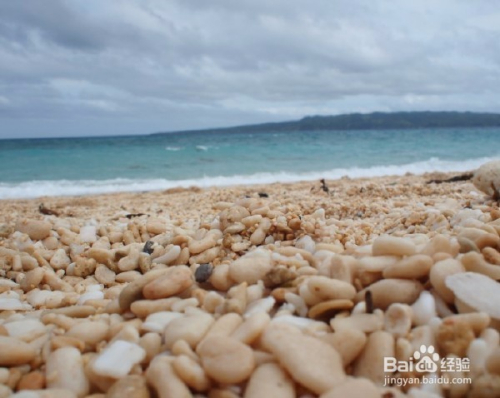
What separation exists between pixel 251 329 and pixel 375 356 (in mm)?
403

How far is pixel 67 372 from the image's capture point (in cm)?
139

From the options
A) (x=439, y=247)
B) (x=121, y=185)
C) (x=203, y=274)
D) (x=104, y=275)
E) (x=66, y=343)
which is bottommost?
(x=121, y=185)

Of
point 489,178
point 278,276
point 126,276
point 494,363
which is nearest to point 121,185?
point 126,276

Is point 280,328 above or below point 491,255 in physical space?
below

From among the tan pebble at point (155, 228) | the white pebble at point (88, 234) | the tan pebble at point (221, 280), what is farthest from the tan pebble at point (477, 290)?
the white pebble at point (88, 234)

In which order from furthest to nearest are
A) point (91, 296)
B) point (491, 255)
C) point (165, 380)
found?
point (91, 296)
point (491, 255)
point (165, 380)

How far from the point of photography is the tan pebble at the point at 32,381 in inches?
53.2

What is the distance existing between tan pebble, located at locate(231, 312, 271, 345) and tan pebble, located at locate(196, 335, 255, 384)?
57mm

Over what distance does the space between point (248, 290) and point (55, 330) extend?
2.51 ft

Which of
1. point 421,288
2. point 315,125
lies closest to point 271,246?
point 421,288

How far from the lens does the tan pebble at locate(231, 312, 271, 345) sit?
55.1 inches

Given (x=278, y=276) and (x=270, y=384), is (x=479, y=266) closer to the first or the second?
(x=278, y=276)

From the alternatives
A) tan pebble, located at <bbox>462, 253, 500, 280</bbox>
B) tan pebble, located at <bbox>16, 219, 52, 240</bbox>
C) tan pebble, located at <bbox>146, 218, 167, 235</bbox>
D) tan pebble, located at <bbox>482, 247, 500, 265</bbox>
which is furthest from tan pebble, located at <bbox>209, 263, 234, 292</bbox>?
tan pebble, located at <bbox>16, 219, 52, 240</bbox>

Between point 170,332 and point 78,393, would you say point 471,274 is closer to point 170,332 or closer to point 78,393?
point 170,332
